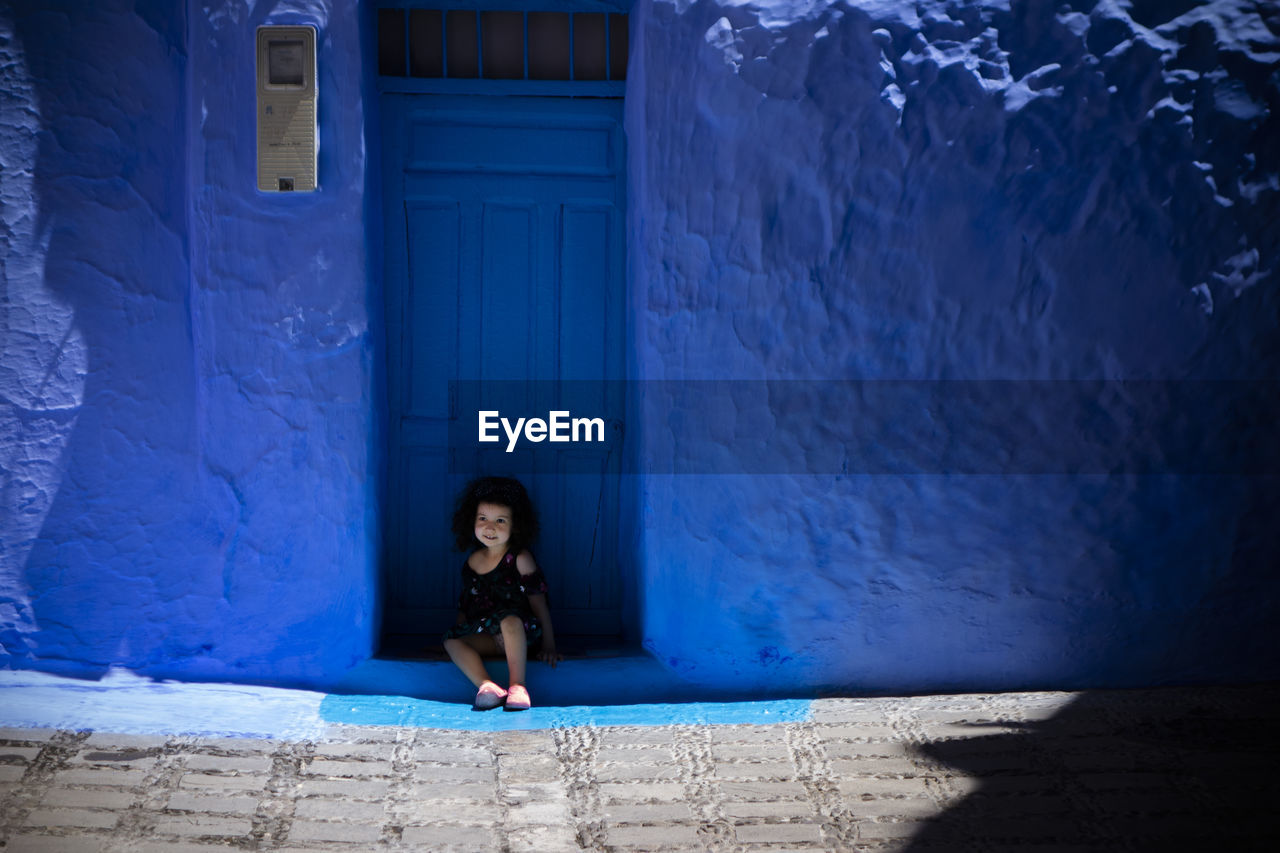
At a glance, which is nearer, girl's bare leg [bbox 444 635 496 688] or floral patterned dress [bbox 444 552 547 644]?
girl's bare leg [bbox 444 635 496 688]

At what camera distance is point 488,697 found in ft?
11.9

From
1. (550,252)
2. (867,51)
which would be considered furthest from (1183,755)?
(550,252)

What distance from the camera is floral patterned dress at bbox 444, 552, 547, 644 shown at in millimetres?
3828

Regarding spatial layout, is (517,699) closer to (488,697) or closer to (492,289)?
(488,697)

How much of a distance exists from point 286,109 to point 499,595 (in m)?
1.98

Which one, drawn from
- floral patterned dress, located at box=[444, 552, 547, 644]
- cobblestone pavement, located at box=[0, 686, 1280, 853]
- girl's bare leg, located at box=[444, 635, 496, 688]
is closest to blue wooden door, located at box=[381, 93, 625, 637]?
floral patterned dress, located at box=[444, 552, 547, 644]

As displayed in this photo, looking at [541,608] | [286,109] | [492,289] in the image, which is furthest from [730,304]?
[286,109]

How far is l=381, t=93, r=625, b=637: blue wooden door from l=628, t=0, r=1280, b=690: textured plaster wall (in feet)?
0.94

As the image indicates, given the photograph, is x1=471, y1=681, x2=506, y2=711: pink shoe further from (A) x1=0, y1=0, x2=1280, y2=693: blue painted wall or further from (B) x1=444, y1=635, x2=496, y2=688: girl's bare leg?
(A) x1=0, y1=0, x2=1280, y2=693: blue painted wall

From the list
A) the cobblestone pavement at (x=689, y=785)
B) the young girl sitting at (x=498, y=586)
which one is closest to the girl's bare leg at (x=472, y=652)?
the young girl sitting at (x=498, y=586)

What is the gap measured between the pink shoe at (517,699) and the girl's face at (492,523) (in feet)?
1.82

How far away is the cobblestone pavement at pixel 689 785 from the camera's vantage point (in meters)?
2.84

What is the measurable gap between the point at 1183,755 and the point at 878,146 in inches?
93.9

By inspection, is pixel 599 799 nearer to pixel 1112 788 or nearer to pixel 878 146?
pixel 1112 788
